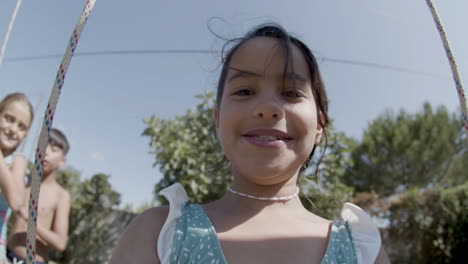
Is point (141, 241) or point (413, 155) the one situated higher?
point (141, 241)

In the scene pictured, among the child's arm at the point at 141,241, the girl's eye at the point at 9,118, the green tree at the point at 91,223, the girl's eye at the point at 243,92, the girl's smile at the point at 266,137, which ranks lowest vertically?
the green tree at the point at 91,223

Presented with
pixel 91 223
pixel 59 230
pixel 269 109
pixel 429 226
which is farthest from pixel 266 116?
pixel 429 226

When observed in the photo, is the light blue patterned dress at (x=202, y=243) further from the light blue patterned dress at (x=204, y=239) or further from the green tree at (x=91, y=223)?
the green tree at (x=91, y=223)

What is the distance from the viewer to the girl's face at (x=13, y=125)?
83.2 inches

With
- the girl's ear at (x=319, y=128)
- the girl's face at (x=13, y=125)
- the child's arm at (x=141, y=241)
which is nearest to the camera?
the child's arm at (x=141, y=241)

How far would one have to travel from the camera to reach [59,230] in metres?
2.57

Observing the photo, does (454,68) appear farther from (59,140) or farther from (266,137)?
(59,140)

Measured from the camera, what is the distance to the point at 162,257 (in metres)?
1.04

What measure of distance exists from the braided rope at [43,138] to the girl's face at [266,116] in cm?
50

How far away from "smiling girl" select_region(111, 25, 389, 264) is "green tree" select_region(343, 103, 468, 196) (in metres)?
17.8

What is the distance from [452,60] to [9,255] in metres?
2.64

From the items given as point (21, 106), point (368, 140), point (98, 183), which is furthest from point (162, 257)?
point (368, 140)

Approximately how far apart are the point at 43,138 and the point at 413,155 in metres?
20.5

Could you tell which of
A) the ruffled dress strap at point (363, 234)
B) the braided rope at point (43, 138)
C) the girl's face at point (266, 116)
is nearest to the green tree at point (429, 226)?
the ruffled dress strap at point (363, 234)
